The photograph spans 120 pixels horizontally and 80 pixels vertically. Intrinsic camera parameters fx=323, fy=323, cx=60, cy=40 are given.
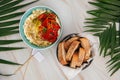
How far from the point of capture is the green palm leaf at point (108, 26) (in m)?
1.11

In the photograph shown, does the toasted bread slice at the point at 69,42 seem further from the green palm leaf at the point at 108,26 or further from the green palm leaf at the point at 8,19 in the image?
the green palm leaf at the point at 8,19

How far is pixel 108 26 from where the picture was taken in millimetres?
1127

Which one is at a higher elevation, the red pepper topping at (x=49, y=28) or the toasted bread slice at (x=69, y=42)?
the red pepper topping at (x=49, y=28)

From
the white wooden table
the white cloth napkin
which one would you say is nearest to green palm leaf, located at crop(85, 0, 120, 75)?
the white wooden table

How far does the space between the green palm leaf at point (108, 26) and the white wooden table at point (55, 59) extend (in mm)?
31

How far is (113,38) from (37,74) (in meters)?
0.30

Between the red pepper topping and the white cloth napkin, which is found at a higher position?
the red pepper topping

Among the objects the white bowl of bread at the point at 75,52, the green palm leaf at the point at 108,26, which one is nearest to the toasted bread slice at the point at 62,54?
the white bowl of bread at the point at 75,52

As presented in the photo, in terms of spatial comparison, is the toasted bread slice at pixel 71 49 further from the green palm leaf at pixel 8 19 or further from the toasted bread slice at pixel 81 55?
the green palm leaf at pixel 8 19

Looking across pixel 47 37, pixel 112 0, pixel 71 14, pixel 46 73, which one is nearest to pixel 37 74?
pixel 46 73

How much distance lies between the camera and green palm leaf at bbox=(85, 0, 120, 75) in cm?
111

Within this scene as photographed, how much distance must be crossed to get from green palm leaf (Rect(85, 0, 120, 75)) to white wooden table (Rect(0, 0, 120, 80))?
31mm

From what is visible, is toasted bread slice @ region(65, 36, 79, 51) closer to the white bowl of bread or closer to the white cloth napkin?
the white bowl of bread

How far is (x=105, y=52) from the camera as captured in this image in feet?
3.68
